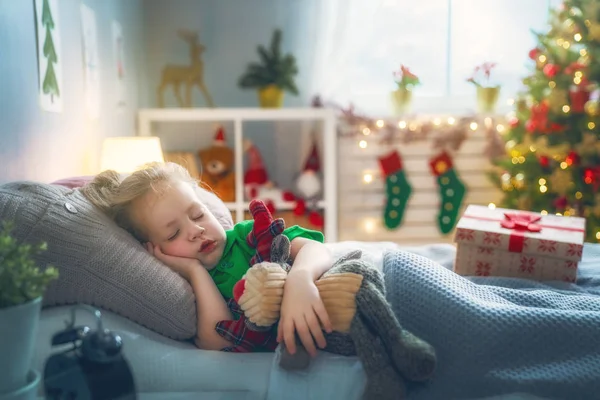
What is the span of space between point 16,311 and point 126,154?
66.4 inches

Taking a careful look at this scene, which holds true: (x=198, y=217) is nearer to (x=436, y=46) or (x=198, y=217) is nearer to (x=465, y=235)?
(x=465, y=235)

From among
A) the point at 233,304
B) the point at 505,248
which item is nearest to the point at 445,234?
the point at 505,248

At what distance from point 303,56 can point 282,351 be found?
293cm

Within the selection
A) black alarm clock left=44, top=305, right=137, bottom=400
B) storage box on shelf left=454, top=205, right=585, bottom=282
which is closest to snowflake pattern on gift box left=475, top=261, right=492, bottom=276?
storage box on shelf left=454, top=205, right=585, bottom=282

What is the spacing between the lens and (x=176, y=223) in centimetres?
128

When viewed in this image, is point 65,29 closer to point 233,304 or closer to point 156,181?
point 156,181

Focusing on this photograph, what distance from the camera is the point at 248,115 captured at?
11.1ft

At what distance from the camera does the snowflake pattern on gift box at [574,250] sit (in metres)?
1.66

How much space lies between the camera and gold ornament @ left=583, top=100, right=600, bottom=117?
3.05 m

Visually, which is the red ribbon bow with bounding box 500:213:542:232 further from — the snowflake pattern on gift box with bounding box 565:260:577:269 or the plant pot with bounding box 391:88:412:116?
the plant pot with bounding box 391:88:412:116

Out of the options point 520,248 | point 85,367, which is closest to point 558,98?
point 520,248

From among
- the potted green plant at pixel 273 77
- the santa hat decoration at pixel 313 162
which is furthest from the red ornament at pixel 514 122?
the potted green plant at pixel 273 77

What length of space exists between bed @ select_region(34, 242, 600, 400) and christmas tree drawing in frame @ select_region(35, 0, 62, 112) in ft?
3.91

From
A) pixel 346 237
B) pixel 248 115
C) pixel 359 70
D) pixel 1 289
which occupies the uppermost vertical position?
pixel 359 70
